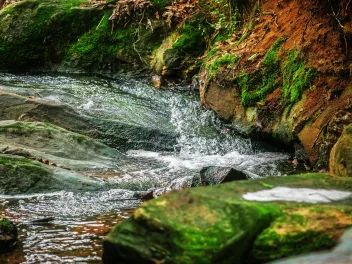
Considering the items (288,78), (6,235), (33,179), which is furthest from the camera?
(288,78)

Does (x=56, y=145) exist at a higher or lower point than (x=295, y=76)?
lower

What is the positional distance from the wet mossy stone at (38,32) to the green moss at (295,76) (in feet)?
22.6

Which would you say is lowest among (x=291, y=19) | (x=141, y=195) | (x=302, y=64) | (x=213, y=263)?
(x=141, y=195)

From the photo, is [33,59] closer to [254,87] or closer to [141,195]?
[254,87]

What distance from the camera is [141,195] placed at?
6.25 m

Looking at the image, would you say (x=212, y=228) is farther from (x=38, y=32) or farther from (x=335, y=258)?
(x=38, y=32)

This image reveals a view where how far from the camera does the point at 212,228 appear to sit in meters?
3.27

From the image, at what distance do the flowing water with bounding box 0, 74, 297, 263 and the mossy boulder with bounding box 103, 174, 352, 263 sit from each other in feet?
3.58

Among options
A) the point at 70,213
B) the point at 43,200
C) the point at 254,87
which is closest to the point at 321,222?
the point at 70,213

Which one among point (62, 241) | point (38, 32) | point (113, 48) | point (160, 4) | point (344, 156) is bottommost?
point (62, 241)

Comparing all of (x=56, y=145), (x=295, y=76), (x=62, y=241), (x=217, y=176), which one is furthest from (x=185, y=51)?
(x=62, y=241)

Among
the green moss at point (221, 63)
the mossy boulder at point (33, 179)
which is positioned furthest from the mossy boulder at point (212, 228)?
the green moss at point (221, 63)

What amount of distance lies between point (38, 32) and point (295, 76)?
313 inches

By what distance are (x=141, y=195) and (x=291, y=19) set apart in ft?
14.8
